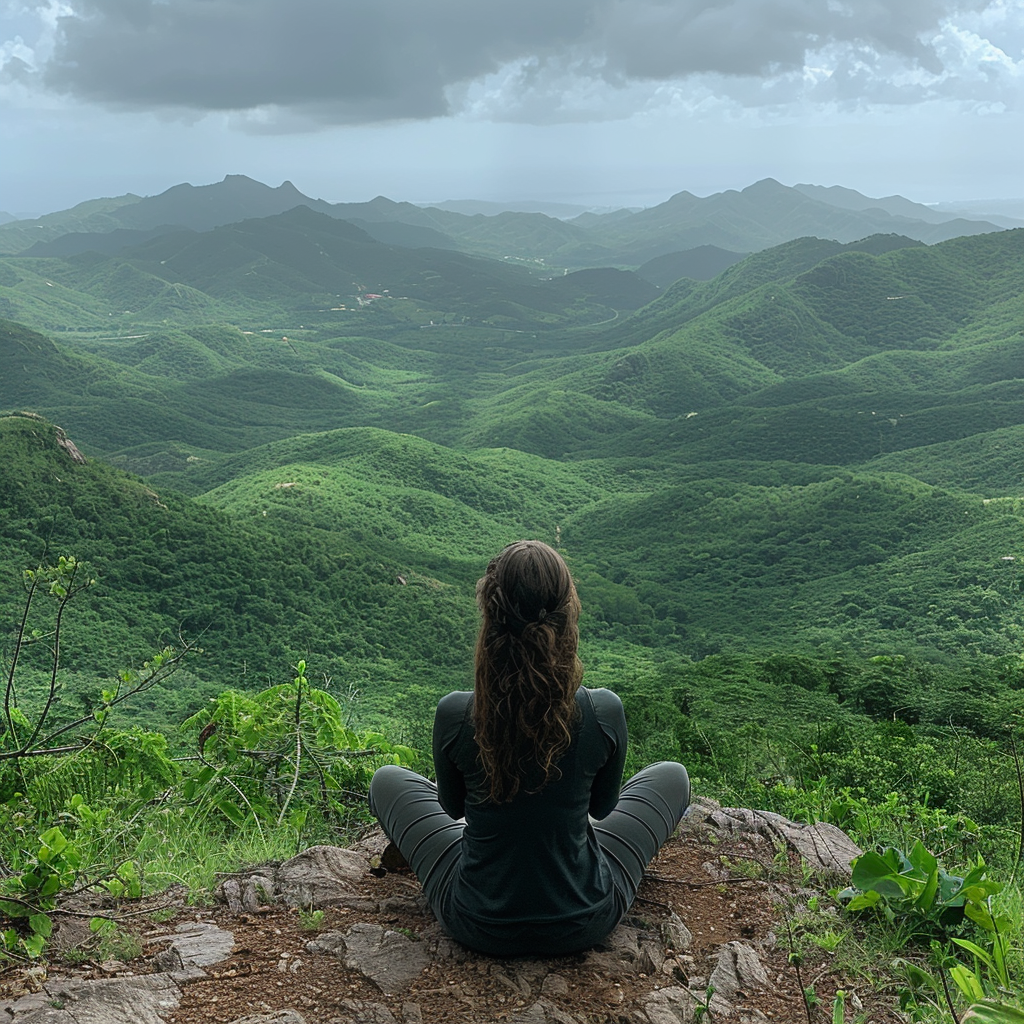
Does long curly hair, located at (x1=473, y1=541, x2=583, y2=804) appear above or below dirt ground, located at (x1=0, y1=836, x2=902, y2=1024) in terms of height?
above

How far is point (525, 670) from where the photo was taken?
116 inches

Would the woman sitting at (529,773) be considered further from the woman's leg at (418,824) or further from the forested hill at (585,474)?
the forested hill at (585,474)

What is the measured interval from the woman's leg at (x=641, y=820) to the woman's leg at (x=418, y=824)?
629 millimetres

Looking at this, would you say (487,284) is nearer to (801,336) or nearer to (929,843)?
(801,336)

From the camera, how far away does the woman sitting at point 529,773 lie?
2963 millimetres

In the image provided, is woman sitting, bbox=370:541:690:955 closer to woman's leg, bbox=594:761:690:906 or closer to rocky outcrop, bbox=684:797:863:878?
woman's leg, bbox=594:761:690:906

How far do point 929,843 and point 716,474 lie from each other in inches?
1771

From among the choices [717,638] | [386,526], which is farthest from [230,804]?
[386,526]

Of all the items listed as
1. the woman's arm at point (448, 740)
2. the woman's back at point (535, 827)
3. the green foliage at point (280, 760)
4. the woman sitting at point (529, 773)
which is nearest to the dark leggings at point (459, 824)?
the woman sitting at point (529, 773)

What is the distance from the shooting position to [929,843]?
4.47 m

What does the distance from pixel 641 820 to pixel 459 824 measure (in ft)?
2.55

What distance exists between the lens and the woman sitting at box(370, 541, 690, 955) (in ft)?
9.72

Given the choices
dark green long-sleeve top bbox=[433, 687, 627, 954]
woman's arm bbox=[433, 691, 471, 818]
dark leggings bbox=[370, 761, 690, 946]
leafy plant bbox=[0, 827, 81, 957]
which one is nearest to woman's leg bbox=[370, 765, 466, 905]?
dark leggings bbox=[370, 761, 690, 946]

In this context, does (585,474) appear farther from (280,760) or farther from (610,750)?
(610,750)
